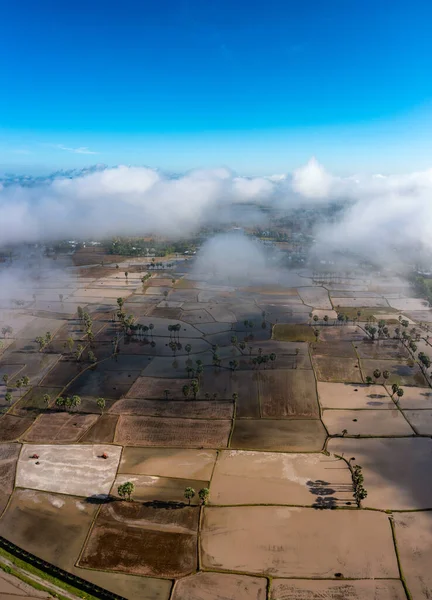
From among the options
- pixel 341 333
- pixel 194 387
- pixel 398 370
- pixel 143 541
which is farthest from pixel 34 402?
pixel 341 333

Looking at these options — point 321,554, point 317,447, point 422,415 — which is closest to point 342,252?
point 422,415

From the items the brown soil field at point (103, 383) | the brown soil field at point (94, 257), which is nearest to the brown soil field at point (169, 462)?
the brown soil field at point (103, 383)

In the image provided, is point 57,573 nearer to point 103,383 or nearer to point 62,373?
point 103,383

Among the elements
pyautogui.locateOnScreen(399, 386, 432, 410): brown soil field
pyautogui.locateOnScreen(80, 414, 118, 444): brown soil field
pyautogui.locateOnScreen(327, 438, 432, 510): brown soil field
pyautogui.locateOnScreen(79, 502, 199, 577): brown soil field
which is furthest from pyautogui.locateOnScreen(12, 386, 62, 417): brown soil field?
pyautogui.locateOnScreen(399, 386, 432, 410): brown soil field

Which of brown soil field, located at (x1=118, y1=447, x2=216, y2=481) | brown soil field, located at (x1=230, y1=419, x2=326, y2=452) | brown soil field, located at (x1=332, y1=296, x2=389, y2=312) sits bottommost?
brown soil field, located at (x1=118, y1=447, x2=216, y2=481)

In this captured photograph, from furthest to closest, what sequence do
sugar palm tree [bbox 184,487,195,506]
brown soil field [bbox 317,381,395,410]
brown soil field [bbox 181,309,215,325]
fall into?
brown soil field [bbox 181,309,215,325]
brown soil field [bbox 317,381,395,410]
sugar palm tree [bbox 184,487,195,506]

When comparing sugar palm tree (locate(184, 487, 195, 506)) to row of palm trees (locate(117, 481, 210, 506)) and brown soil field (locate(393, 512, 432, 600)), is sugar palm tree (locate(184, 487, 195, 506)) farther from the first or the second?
brown soil field (locate(393, 512, 432, 600))

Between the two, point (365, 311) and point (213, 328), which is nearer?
point (213, 328)

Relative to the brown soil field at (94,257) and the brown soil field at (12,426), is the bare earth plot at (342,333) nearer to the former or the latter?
the brown soil field at (12,426)
